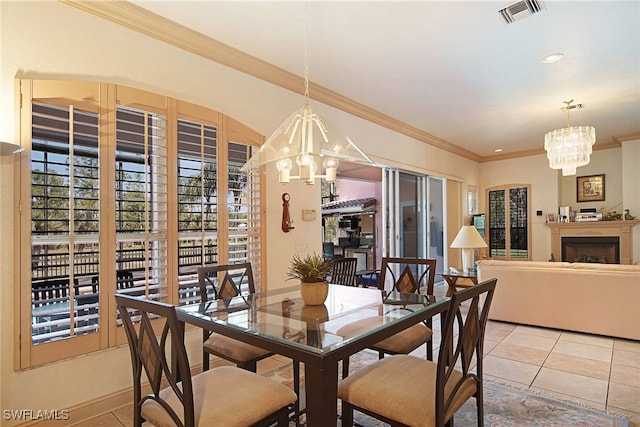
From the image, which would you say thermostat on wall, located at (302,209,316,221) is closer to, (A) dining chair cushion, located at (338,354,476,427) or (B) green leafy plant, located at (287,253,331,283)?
(B) green leafy plant, located at (287,253,331,283)

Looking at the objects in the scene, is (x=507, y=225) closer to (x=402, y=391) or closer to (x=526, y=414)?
(x=526, y=414)

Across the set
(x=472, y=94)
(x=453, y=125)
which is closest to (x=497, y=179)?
(x=453, y=125)

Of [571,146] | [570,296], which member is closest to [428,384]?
[570,296]

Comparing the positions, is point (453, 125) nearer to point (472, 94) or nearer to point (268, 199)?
point (472, 94)

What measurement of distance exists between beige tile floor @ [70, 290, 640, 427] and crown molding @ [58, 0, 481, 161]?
2.67 meters

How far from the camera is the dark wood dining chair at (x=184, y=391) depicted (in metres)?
1.31

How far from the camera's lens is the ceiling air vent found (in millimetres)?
2414

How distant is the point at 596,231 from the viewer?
6551 millimetres

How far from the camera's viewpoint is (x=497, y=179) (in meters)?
7.88

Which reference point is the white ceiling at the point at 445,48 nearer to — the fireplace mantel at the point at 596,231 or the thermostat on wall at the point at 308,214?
the thermostat on wall at the point at 308,214

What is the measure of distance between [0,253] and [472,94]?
4.50 meters

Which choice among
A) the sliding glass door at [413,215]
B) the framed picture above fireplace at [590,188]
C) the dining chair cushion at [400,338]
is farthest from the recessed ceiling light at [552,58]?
the framed picture above fireplace at [590,188]

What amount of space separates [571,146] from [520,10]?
8.84ft

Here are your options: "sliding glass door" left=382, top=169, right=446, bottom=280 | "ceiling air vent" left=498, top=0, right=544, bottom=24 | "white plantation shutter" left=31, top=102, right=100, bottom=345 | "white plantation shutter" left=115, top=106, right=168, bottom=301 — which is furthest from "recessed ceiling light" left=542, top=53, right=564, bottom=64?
"white plantation shutter" left=31, top=102, right=100, bottom=345
